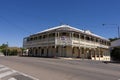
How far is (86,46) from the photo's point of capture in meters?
58.0

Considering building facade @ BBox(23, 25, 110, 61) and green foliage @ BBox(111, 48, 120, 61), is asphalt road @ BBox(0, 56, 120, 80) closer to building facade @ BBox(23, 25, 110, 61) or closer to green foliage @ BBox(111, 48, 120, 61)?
green foliage @ BBox(111, 48, 120, 61)

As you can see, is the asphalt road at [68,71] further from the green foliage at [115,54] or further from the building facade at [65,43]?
the building facade at [65,43]

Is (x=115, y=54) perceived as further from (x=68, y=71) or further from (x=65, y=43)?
(x=68, y=71)

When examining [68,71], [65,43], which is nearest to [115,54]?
[65,43]

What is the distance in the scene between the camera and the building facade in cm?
5312

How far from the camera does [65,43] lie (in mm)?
52688

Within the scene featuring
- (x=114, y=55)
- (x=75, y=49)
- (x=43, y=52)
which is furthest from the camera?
(x=43, y=52)

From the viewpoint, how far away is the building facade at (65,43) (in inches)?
2092

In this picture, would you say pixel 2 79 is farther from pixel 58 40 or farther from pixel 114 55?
pixel 58 40

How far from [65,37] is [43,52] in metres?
11.0

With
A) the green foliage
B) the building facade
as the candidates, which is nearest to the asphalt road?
the green foliage

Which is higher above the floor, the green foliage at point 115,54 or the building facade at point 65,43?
the building facade at point 65,43

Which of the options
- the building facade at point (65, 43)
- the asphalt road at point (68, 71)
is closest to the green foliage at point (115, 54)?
the building facade at point (65, 43)

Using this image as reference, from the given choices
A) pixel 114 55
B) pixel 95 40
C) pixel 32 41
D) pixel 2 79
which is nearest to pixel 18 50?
pixel 32 41
